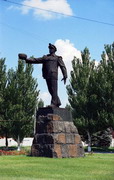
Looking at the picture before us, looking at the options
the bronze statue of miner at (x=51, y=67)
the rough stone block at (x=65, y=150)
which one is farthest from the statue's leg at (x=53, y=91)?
the rough stone block at (x=65, y=150)

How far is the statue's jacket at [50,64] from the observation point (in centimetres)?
1191

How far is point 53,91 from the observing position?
39.6 ft

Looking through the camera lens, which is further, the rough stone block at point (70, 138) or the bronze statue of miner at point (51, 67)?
the bronze statue of miner at point (51, 67)

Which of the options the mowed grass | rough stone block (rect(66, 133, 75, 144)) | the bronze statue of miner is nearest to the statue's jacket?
the bronze statue of miner

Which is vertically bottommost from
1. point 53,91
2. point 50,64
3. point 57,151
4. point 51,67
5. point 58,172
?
point 58,172

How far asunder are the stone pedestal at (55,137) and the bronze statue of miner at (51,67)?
1.63ft

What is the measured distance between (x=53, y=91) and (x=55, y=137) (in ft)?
6.02

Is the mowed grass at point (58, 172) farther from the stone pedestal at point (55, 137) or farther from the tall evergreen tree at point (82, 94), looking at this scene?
the tall evergreen tree at point (82, 94)

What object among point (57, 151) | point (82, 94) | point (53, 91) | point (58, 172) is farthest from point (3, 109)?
point (58, 172)

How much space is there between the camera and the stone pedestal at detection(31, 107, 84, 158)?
11102 millimetres

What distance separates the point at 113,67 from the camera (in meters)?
29.3

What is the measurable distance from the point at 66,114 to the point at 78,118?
56.8ft

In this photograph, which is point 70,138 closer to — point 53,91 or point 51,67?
point 53,91

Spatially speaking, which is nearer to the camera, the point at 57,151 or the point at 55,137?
the point at 57,151
